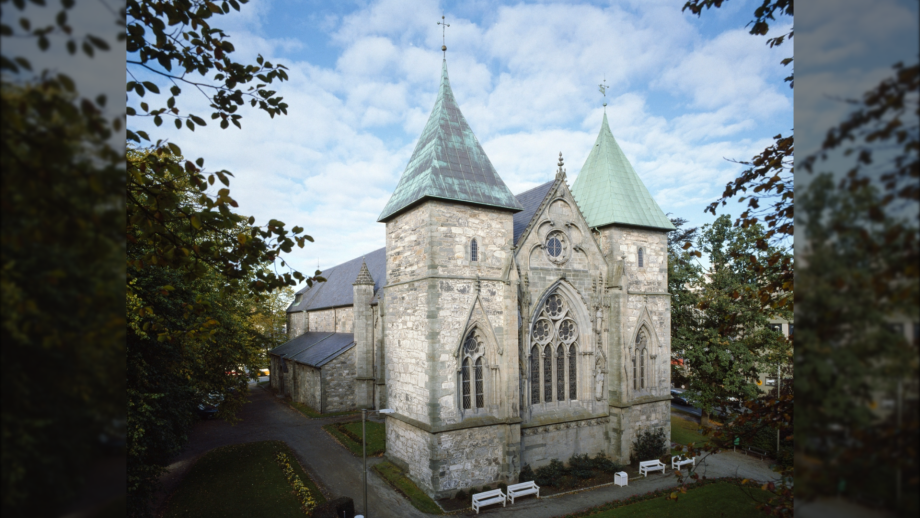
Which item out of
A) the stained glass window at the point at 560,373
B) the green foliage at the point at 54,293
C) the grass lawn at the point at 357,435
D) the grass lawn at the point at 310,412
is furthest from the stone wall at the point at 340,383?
the green foliage at the point at 54,293

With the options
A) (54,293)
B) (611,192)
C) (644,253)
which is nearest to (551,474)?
(644,253)

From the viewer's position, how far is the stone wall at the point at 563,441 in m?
15.2

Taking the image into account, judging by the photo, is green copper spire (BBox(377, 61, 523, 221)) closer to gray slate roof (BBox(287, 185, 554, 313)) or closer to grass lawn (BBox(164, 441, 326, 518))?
gray slate roof (BBox(287, 185, 554, 313))

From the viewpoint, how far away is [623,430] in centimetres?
1664

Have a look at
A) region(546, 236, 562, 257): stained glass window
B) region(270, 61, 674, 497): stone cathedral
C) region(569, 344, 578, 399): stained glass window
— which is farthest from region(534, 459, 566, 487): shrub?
region(546, 236, 562, 257): stained glass window

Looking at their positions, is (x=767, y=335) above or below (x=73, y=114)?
below

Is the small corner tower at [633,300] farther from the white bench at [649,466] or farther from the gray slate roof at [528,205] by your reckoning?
the gray slate roof at [528,205]

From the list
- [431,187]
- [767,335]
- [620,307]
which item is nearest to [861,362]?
[431,187]

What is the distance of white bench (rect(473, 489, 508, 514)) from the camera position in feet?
42.7

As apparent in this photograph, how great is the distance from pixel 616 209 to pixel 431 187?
807cm

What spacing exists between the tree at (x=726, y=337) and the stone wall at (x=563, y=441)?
591cm

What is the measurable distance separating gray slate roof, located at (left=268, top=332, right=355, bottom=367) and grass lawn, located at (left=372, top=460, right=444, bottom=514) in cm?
1148

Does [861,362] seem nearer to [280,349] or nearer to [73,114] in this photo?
[73,114]

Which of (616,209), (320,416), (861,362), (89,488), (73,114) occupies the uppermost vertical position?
(616,209)
